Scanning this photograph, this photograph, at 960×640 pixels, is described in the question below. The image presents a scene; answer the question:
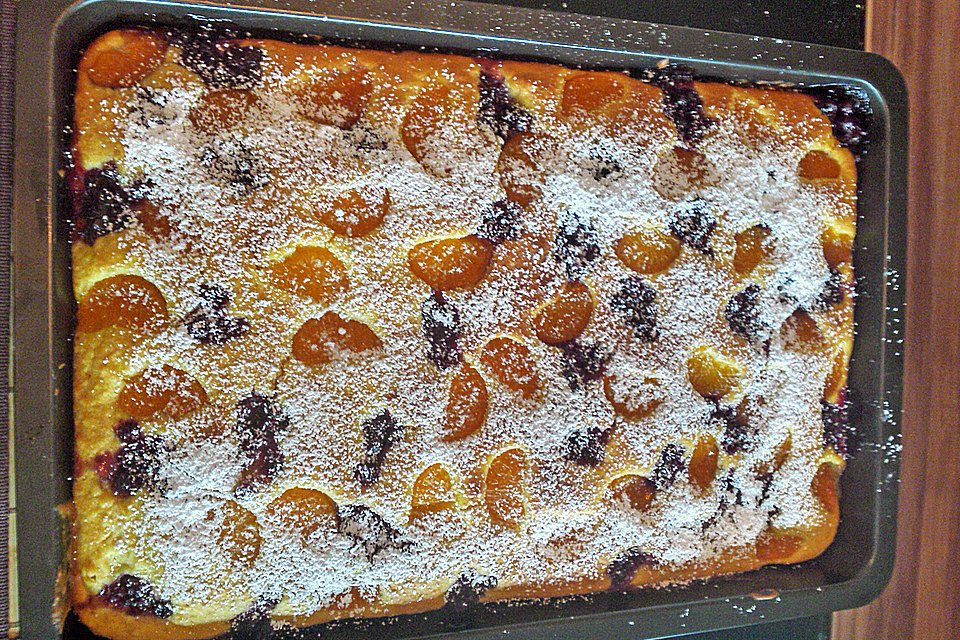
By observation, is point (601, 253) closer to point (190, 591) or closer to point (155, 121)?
point (155, 121)

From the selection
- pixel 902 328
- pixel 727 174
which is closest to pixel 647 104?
pixel 727 174

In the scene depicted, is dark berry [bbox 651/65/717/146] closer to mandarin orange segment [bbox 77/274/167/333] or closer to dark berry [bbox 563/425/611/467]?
dark berry [bbox 563/425/611/467]

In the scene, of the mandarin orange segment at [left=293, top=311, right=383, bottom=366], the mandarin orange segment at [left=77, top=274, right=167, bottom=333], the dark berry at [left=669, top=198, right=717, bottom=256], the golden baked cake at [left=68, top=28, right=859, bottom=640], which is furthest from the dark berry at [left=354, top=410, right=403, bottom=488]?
the dark berry at [left=669, top=198, right=717, bottom=256]

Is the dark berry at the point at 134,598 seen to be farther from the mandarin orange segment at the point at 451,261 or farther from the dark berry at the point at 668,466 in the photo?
the dark berry at the point at 668,466

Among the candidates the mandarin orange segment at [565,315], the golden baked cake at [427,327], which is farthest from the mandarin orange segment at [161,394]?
the mandarin orange segment at [565,315]

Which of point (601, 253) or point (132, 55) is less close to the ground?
point (132, 55)

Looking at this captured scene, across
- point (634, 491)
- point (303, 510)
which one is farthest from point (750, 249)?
point (303, 510)
